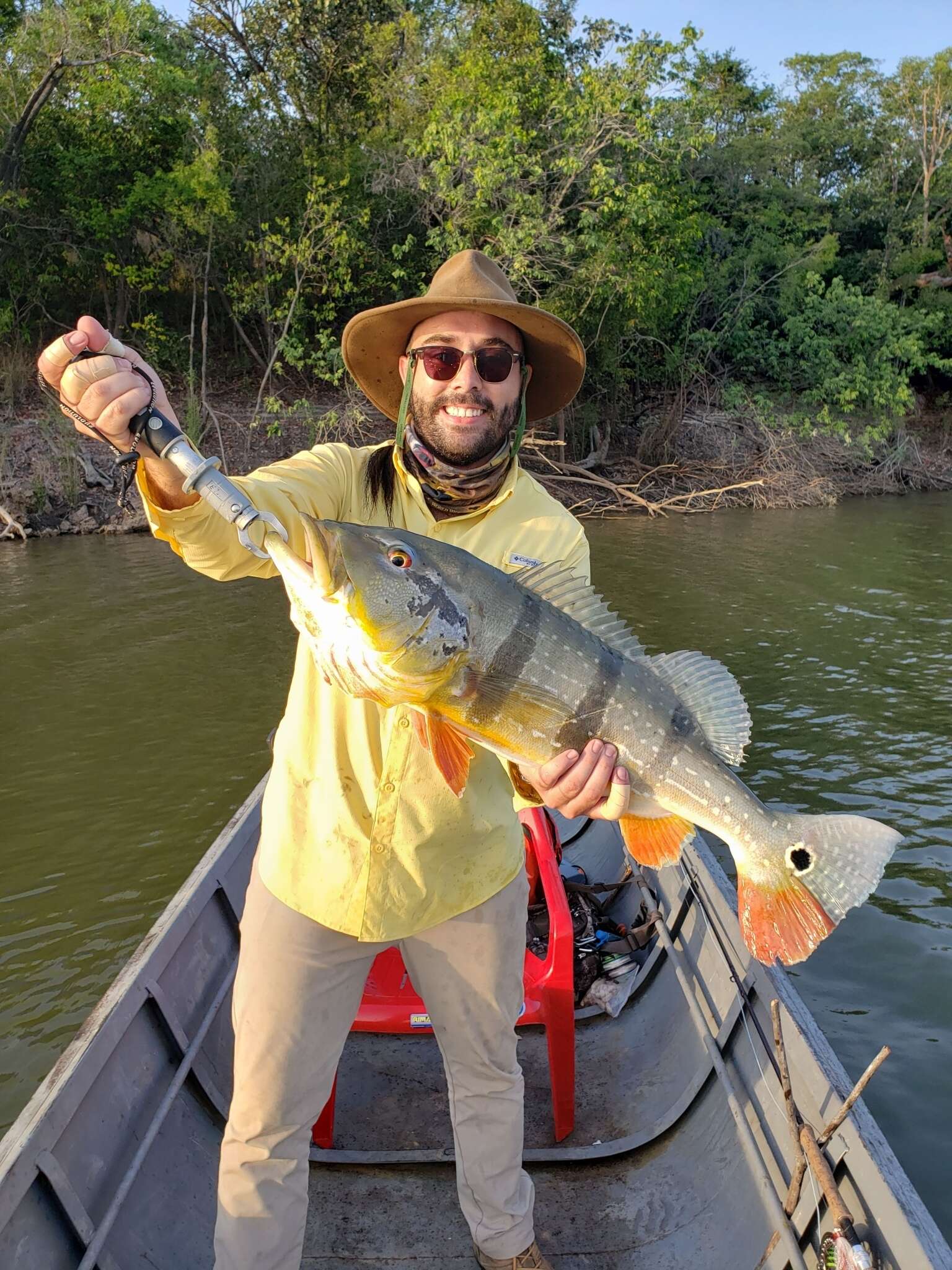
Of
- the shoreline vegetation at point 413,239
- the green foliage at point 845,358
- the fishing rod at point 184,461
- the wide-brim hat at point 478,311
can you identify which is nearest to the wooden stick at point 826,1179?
the fishing rod at point 184,461

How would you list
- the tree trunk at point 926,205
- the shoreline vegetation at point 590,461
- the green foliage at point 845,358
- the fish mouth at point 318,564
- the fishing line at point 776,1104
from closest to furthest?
the fish mouth at point 318,564 < the fishing line at point 776,1104 < the shoreline vegetation at point 590,461 < the green foliage at point 845,358 < the tree trunk at point 926,205

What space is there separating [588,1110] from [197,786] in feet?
18.0

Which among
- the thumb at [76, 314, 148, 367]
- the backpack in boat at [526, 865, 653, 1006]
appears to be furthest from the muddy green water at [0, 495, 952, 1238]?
the thumb at [76, 314, 148, 367]

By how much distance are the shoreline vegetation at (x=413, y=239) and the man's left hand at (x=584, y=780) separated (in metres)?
A: 19.8

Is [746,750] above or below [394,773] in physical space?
below

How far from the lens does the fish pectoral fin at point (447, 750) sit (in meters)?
2.39

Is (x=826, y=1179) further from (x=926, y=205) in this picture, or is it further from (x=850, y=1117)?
(x=926, y=205)

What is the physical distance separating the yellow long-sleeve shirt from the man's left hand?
11.1 inches

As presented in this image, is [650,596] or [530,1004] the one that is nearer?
[530,1004]

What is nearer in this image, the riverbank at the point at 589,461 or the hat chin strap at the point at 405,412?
the hat chin strap at the point at 405,412

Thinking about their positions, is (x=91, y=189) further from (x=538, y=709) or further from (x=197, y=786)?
(x=538, y=709)

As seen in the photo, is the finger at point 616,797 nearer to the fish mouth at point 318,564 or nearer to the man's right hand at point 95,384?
the fish mouth at point 318,564

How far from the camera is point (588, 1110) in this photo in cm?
417

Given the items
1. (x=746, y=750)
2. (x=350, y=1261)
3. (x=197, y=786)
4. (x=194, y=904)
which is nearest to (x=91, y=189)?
(x=197, y=786)
